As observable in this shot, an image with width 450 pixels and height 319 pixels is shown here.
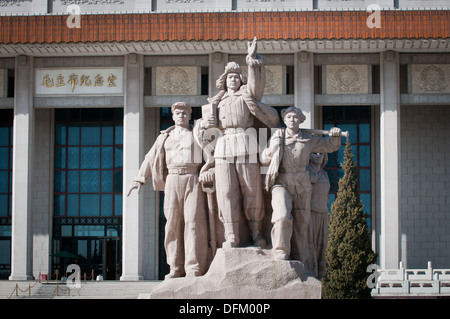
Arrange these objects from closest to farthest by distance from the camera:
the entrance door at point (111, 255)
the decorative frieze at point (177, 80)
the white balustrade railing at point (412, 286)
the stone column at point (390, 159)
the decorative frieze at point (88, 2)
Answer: the white balustrade railing at point (412, 286)
the stone column at point (390, 159)
the decorative frieze at point (177, 80)
the decorative frieze at point (88, 2)
the entrance door at point (111, 255)

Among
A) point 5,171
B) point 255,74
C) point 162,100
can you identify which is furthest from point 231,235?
point 5,171

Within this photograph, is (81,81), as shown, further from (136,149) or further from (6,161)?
(6,161)

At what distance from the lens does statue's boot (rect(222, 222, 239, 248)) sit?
39.7 ft

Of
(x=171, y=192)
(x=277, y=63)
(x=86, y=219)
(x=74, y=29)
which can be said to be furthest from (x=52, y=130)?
(x=171, y=192)

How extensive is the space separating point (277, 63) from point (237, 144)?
2184cm

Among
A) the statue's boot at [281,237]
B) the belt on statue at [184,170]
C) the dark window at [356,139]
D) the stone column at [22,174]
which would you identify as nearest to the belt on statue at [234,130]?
the belt on statue at [184,170]

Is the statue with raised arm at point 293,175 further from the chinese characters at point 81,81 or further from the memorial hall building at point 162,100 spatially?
the chinese characters at point 81,81

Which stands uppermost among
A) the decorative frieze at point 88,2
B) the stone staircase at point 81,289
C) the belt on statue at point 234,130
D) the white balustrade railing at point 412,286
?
the decorative frieze at point 88,2

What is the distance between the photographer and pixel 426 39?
1199 inches

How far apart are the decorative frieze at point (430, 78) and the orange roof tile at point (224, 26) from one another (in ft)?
10.4

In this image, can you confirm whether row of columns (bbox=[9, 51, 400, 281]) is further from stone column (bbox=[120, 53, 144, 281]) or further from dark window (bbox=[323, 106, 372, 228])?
dark window (bbox=[323, 106, 372, 228])

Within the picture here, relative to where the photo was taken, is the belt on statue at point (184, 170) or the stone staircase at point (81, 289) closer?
the belt on statue at point (184, 170)

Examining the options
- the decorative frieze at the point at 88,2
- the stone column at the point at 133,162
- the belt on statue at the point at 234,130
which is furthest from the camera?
the decorative frieze at the point at 88,2

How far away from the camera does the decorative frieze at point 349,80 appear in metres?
33.4
